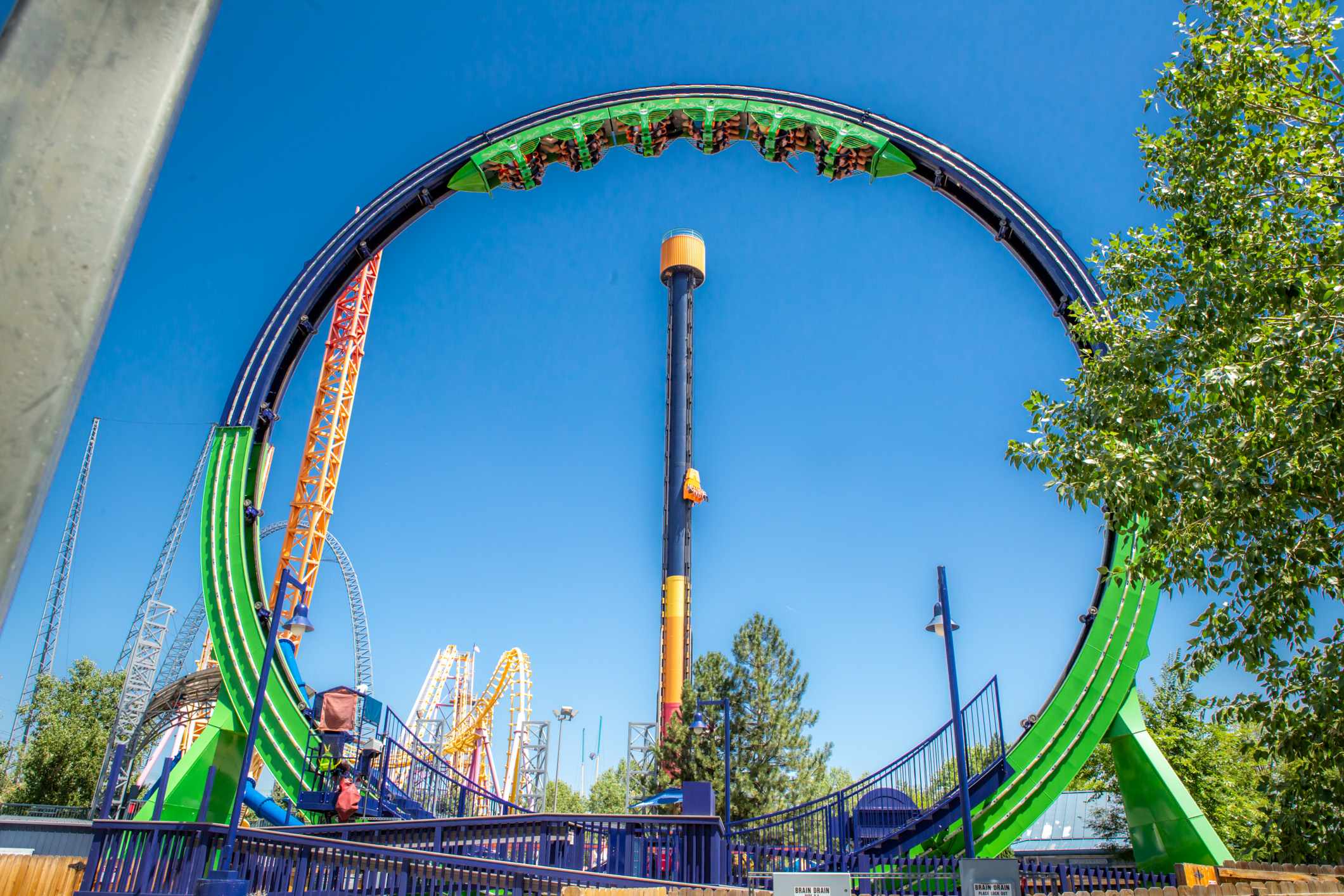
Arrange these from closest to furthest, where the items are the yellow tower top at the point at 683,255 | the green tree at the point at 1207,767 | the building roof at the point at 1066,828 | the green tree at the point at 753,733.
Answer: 1. the green tree at the point at 1207,767
2. the green tree at the point at 753,733
3. the building roof at the point at 1066,828
4. the yellow tower top at the point at 683,255

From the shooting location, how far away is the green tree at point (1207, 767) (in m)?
22.8

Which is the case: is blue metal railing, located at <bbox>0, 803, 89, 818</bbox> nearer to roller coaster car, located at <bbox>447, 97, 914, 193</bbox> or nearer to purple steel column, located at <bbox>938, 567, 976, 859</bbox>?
roller coaster car, located at <bbox>447, 97, 914, 193</bbox>

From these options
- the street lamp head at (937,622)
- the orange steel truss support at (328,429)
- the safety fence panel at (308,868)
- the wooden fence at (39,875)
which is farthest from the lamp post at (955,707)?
the orange steel truss support at (328,429)

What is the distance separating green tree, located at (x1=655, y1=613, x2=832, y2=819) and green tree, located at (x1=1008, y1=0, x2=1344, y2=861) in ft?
57.9

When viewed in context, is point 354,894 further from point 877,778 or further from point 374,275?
point 374,275

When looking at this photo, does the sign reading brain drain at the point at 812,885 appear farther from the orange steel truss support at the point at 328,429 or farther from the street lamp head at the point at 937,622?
the orange steel truss support at the point at 328,429

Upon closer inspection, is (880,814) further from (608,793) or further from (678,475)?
(608,793)

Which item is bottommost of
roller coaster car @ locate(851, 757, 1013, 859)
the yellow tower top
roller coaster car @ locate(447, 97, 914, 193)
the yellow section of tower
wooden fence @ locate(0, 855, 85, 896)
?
wooden fence @ locate(0, 855, 85, 896)

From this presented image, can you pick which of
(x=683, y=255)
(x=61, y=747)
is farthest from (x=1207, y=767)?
(x=61, y=747)

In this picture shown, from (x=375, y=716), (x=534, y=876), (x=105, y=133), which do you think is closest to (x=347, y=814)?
(x=375, y=716)

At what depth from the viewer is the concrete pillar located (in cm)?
95

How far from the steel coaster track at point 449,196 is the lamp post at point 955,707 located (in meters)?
0.73

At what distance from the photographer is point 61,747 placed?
4319 cm

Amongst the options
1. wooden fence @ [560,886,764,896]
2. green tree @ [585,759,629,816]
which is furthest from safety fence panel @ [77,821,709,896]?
green tree @ [585,759,629,816]
